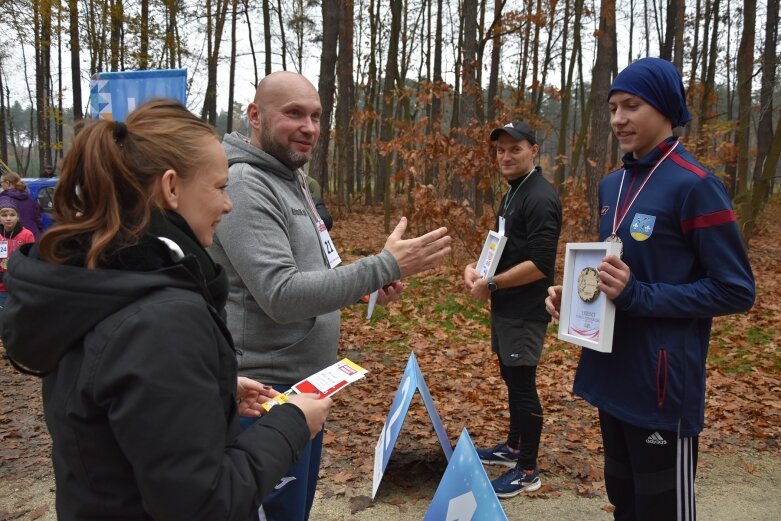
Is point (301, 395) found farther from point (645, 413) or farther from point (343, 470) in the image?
point (343, 470)

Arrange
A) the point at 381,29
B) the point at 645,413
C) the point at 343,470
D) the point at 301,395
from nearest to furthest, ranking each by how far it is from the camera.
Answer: the point at 301,395, the point at 645,413, the point at 343,470, the point at 381,29

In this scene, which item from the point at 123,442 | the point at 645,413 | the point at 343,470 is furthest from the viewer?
the point at 343,470

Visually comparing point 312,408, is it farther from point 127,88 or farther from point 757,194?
point 757,194

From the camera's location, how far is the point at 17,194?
842 cm

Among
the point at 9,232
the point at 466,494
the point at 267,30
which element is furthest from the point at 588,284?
the point at 267,30

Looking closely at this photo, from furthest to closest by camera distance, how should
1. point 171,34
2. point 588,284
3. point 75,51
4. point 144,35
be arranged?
point 171,34, point 75,51, point 144,35, point 588,284

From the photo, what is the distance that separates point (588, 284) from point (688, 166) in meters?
0.59

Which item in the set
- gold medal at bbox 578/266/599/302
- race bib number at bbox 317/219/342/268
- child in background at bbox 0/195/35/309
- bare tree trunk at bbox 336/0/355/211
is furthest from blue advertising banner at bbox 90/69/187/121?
bare tree trunk at bbox 336/0/355/211

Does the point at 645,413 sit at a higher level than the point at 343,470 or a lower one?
higher

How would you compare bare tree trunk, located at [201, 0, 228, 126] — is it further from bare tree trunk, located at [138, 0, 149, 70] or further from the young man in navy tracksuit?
the young man in navy tracksuit

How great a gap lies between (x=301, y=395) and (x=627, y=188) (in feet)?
5.40

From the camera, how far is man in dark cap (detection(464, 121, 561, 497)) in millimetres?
3623

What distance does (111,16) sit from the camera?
16.0m

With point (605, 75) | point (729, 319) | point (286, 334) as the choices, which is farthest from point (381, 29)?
point (286, 334)
